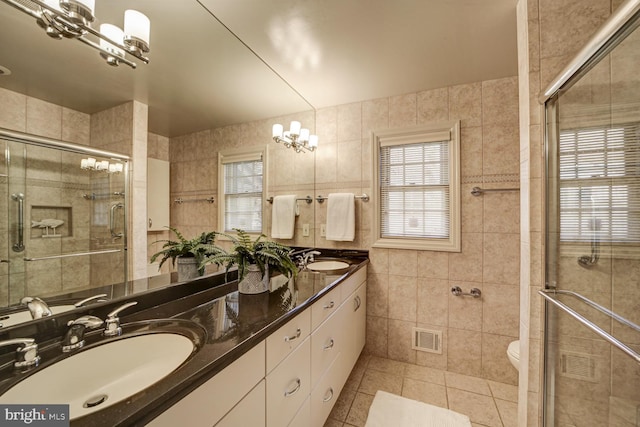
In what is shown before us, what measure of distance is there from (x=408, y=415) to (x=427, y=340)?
67 centimetres

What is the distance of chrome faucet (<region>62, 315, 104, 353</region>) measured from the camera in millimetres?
724

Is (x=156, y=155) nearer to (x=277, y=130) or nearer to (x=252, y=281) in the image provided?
(x=252, y=281)

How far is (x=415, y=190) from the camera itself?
2.20 meters

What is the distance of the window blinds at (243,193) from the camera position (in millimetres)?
1479

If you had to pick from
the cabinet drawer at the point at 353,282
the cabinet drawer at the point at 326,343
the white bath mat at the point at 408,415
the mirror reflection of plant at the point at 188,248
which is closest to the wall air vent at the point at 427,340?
the white bath mat at the point at 408,415

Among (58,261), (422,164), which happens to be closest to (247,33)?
(58,261)

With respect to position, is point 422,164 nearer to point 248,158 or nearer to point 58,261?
point 248,158

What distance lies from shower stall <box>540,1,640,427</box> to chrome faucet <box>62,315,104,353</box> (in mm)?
1801

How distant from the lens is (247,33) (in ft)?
4.82

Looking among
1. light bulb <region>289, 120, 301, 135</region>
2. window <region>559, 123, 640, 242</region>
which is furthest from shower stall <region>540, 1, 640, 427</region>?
light bulb <region>289, 120, 301, 135</region>

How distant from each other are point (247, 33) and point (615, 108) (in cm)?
185

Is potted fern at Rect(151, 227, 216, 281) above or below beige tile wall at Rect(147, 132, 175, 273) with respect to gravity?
below

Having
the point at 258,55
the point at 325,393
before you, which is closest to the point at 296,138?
the point at 258,55

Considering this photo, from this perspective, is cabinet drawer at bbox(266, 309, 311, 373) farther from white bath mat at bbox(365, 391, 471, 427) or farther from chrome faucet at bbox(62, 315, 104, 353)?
white bath mat at bbox(365, 391, 471, 427)
